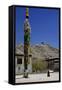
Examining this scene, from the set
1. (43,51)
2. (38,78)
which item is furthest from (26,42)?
(38,78)

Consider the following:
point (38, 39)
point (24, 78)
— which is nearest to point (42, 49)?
point (38, 39)

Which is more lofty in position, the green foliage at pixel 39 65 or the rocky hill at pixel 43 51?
the rocky hill at pixel 43 51

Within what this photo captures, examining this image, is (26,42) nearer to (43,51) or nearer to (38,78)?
(43,51)

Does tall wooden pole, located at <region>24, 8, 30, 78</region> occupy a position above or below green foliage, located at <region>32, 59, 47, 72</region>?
above

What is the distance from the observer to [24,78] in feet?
7.75

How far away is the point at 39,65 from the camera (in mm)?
2430

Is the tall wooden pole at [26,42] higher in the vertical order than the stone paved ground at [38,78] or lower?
higher

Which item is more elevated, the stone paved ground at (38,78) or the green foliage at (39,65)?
the green foliage at (39,65)

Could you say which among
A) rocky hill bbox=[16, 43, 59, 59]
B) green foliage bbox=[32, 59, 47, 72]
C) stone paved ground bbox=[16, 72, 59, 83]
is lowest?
stone paved ground bbox=[16, 72, 59, 83]

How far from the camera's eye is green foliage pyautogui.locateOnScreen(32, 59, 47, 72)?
2412 millimetres

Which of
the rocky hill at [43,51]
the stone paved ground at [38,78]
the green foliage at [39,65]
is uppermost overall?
the rocky hill at [43,51]

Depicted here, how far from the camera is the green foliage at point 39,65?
241 centimetres

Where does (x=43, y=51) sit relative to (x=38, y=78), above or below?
above
